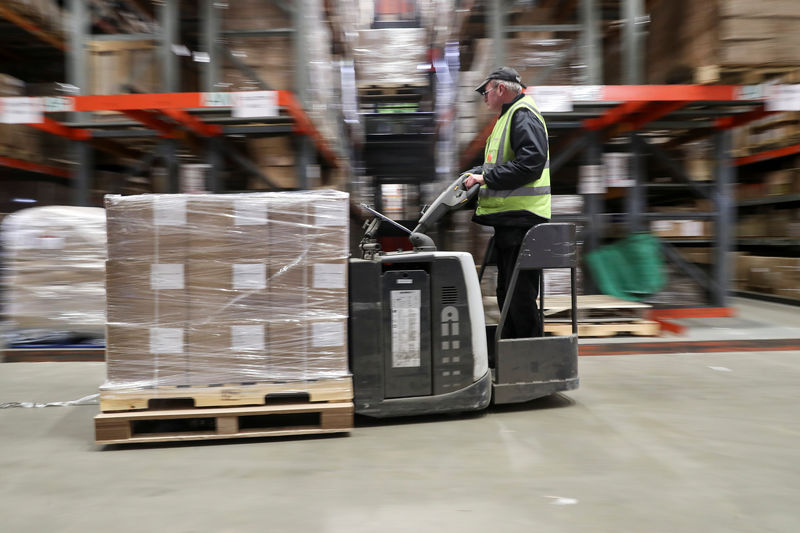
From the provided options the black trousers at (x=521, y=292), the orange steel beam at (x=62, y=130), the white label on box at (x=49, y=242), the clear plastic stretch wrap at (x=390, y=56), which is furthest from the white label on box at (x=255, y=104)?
the clear plastic stretch wrap at (x=390, y=56)

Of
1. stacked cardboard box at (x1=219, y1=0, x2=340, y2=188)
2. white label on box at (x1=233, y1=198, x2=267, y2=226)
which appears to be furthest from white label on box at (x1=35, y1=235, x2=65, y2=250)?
white label on box at (x1=233, y1=198, x2=267, y2=226)

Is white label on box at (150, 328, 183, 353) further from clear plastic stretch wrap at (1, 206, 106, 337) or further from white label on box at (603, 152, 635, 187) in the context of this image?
white label on box at (603, 152, 635, 187)

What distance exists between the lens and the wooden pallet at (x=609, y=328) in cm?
507

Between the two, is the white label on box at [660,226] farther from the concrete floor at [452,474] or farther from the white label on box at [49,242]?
the white label on box at [49,242]

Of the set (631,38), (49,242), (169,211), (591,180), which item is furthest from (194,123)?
(631,38)

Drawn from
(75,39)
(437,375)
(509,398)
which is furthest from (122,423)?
(75,39)

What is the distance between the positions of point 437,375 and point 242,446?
106 cm

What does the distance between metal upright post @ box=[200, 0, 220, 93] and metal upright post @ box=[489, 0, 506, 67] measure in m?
2.93

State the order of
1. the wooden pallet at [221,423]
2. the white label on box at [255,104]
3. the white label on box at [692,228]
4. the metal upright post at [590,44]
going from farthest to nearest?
the white label on box at [692,228]
the metal upright post at [590,44]
the white label on box at [255,104]
the wooden pallet at [221,423]

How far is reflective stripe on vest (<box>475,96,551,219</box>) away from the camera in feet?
9.87

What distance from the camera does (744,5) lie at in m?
4.77

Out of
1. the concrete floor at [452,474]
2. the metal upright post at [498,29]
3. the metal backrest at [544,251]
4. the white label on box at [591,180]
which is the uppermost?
the metal upright post at [498,29]

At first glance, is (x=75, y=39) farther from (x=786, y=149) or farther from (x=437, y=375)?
(x=786, y=149)

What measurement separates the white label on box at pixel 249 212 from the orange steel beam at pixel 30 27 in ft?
19.3
